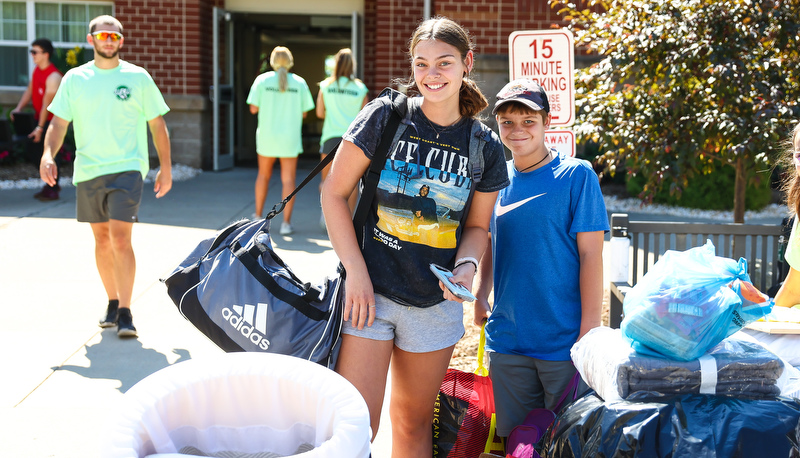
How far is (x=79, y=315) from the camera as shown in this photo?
5.56 meters

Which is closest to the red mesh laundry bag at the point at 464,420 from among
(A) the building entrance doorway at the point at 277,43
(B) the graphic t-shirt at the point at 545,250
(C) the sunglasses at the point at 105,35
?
(B) the graphic t-shirt at the point at 545,250

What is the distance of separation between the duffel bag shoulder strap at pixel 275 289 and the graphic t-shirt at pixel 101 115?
2896 mm

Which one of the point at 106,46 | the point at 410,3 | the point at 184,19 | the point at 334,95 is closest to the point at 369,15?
the point at 410,3

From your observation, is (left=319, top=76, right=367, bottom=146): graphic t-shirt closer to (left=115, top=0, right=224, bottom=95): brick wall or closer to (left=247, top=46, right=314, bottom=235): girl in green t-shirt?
(left=247, top=46, right=314, bottom=235): girl in green t-shirt

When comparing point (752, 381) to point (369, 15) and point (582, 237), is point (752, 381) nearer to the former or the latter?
point (582, 237)

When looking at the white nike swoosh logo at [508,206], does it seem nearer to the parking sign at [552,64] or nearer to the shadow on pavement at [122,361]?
the parking sign at [552,64]

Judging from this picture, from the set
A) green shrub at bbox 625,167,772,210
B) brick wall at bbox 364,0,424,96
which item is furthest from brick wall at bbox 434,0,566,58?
green shrub at bbox 625,167,772,210

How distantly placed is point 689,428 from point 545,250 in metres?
1.02

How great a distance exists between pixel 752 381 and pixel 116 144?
14.0 ft

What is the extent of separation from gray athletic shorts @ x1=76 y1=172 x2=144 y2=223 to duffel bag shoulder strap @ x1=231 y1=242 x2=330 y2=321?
277cm

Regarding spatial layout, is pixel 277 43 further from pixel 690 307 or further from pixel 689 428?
pixel 689 428

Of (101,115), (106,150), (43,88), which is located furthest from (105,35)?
(43,88)

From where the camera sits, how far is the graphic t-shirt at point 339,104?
8.30 metres

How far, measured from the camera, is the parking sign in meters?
4.87
